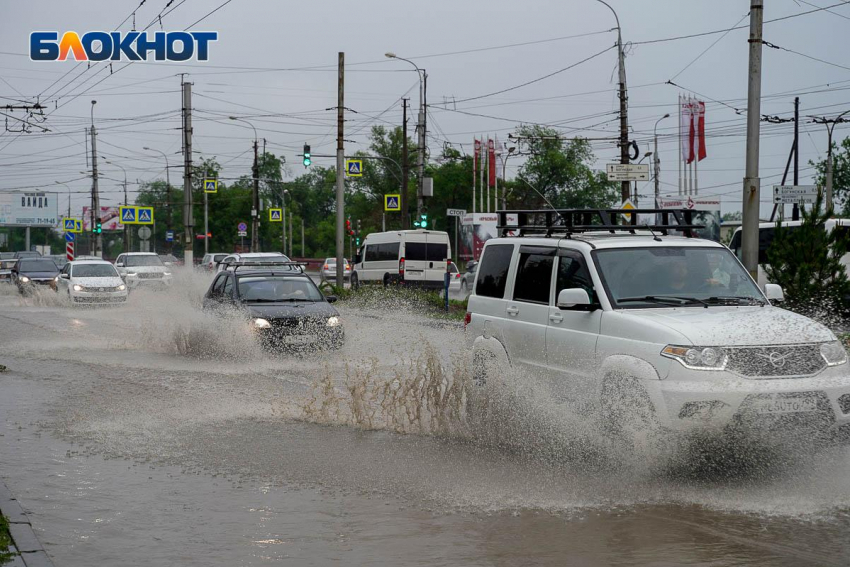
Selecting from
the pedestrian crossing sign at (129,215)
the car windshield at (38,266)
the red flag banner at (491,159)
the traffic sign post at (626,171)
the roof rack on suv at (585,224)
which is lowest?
the car windshield at (38,266)

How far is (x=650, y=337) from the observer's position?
7441mm

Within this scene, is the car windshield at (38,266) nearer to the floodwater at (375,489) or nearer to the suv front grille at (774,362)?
the floodwater at (375,489)

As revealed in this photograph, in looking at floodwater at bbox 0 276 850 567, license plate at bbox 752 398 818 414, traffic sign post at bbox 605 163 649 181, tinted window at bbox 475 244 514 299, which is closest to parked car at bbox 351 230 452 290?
traffic sign post at bbox 605 163 649 181

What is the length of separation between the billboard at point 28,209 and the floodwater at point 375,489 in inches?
4125

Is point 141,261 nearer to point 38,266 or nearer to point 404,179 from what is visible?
point 38,266

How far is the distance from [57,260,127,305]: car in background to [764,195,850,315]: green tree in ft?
68.9

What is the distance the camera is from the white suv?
706 cm

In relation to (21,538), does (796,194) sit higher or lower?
higher

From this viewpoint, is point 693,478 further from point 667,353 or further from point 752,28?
point 752,28

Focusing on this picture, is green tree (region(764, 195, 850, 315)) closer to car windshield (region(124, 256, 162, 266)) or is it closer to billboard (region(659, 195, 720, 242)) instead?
billboard (region(659, 195, 720, 242))

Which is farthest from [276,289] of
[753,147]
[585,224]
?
[585,224]

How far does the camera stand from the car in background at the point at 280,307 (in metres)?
16.0

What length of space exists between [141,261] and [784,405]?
122 ft

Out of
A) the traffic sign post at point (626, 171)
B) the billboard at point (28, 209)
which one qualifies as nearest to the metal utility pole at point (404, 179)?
the traffic sign post at point (626, 171)
